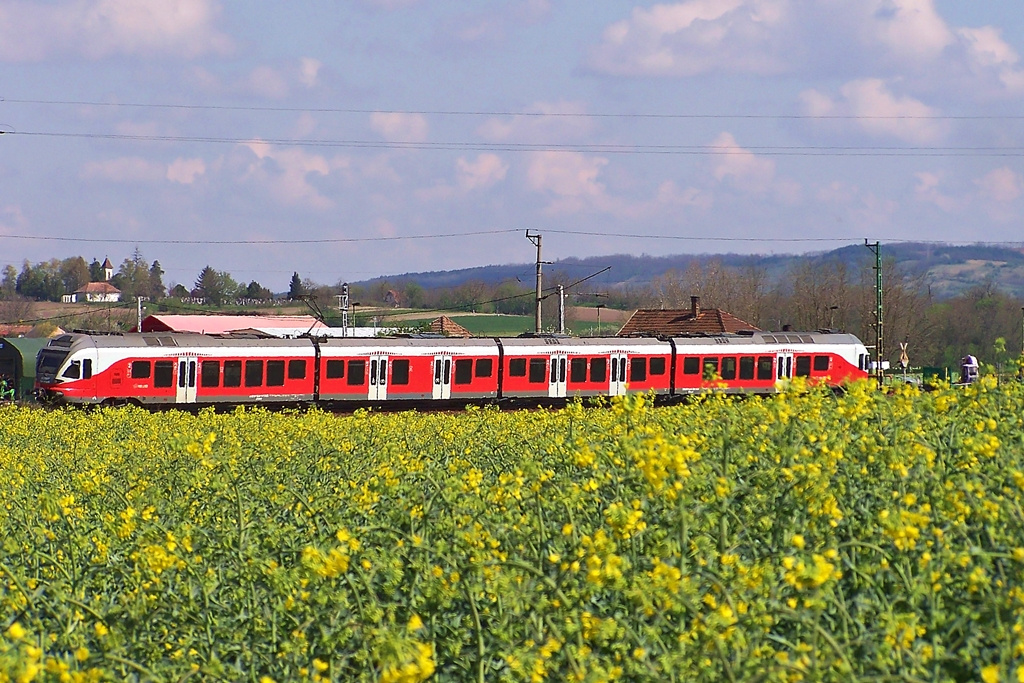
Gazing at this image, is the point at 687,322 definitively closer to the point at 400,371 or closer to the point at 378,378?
the point at 400,371

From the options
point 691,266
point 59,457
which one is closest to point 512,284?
point 691,266

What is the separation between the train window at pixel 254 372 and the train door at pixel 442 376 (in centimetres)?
498

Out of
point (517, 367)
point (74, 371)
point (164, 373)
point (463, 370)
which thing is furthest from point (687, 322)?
point (74, 371)

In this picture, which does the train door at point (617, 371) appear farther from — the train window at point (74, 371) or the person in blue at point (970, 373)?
the person in blue at point (970, 373)

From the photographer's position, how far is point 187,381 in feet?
107

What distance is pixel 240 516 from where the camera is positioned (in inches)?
267

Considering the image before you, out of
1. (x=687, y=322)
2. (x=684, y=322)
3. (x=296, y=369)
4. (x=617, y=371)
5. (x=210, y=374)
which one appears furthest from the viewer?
(x=684, y=322)

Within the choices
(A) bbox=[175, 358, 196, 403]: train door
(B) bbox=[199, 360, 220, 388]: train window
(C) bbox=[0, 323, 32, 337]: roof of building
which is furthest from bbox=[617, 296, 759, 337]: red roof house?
(C) bbox=[0, 323, 32, 337]: roof of building

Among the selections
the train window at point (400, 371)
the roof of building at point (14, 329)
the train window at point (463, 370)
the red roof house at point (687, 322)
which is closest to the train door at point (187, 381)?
the train window at point (400, 371)

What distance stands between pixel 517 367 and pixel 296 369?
649 cm

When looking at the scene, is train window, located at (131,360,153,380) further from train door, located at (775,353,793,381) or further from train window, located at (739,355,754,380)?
train door, located at (775,353,793,381)

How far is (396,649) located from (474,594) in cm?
138

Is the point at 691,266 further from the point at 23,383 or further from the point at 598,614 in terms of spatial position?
the point at 598,614

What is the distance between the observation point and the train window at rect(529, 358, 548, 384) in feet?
117
